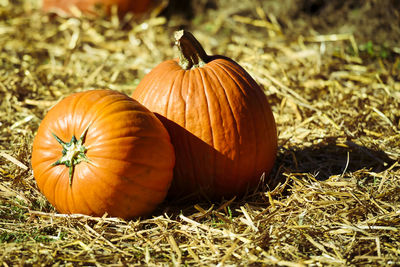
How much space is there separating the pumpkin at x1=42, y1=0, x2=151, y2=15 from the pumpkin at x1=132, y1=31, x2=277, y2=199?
4.46 metres

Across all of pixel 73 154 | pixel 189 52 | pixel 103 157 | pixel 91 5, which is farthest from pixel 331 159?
pixel 91 5

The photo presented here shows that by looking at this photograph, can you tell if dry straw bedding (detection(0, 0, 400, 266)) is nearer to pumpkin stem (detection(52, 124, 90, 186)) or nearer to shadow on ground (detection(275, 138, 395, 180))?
shadow on ground (detection(275, 138, 395, 180))

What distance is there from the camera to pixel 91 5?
7262 mm

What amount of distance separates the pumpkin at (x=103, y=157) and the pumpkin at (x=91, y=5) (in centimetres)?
471

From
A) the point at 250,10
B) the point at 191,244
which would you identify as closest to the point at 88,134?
the point at 191,244

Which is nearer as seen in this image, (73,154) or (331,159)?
(73,154)

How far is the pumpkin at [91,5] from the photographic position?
23.7 feet

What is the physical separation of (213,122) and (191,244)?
31.7 inches

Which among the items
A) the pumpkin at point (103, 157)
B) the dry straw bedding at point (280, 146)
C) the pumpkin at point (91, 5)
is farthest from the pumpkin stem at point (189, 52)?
the pumpkin at point (91, 5)

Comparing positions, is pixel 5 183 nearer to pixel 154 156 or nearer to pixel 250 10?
pixel 154 156

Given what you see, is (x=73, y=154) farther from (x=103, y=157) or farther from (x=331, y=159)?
(x=331, y=159)

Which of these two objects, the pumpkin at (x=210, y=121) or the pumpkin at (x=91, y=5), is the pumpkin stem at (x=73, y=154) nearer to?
the pumpkin at (x=210, y=121)

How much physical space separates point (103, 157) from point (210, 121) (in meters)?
0.74

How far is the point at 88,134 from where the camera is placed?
2.78 meters
